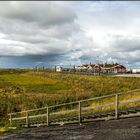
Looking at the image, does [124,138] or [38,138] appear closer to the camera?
[124,138]

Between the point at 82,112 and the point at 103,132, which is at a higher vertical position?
the point at 103,132

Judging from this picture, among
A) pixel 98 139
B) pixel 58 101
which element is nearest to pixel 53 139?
pixel 98 139

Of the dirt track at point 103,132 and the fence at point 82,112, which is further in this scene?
the fence at point 82,112

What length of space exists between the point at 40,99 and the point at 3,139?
3002 cm

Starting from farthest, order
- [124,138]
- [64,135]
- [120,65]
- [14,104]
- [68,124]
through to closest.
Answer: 1. [120,65]
2. [14,104]
3. [68,124]
4. [64,135]
5. [124,138]

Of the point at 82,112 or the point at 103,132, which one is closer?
the point at 103,132

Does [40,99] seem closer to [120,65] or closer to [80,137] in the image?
[80,137]

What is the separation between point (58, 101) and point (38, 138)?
29349 millimetres

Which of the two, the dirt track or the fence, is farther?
the fence

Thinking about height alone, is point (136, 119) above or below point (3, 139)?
above

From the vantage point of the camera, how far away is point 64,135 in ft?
63.9

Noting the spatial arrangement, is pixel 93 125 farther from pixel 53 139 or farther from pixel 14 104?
pixel 14 104

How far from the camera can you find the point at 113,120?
20953mm

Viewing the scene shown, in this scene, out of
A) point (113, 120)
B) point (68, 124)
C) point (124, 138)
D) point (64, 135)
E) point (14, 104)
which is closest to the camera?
point (124, 138)
